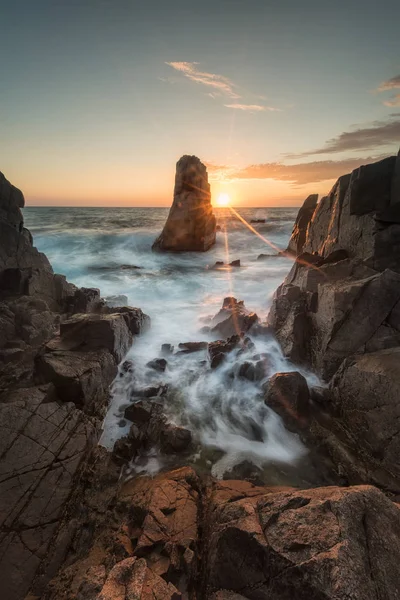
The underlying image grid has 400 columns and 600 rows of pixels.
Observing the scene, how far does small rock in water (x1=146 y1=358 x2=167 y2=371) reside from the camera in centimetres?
907

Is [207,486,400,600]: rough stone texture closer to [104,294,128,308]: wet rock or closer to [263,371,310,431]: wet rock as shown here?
[263,371,310,431]: wet rock

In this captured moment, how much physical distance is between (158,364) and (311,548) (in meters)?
6.61

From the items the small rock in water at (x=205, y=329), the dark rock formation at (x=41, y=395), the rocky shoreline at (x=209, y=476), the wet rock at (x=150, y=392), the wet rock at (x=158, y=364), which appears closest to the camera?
the rocky shoreline at (x=209, y=476)

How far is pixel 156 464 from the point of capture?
576cm

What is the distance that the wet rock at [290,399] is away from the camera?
662cm

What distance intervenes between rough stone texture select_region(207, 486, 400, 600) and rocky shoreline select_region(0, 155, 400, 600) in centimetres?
1

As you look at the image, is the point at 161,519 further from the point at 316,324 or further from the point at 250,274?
the point at 250,274

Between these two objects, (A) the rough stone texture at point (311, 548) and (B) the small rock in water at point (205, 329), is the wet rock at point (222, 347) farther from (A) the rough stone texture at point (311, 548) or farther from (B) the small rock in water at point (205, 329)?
→ (A) the rough stone texture at point (311, 548)

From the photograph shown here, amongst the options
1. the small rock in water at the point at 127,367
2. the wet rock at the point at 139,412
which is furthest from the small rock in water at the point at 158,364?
the wet rock at the point at 139,412

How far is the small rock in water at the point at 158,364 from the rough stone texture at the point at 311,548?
5.55m

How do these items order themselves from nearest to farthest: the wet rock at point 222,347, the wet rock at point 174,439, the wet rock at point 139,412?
the wet rock at point 174,439 → the wet rock at point 139,412 → the wet rock at point 222,347

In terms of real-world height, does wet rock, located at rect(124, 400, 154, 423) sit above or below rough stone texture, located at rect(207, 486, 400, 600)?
below

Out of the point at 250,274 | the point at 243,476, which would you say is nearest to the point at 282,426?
the point at 243,476

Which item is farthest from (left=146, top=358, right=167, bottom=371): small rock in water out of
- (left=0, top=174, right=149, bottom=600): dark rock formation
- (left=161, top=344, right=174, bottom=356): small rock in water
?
(left=0, top=174, right=149, bottom=600): dark rock formation
